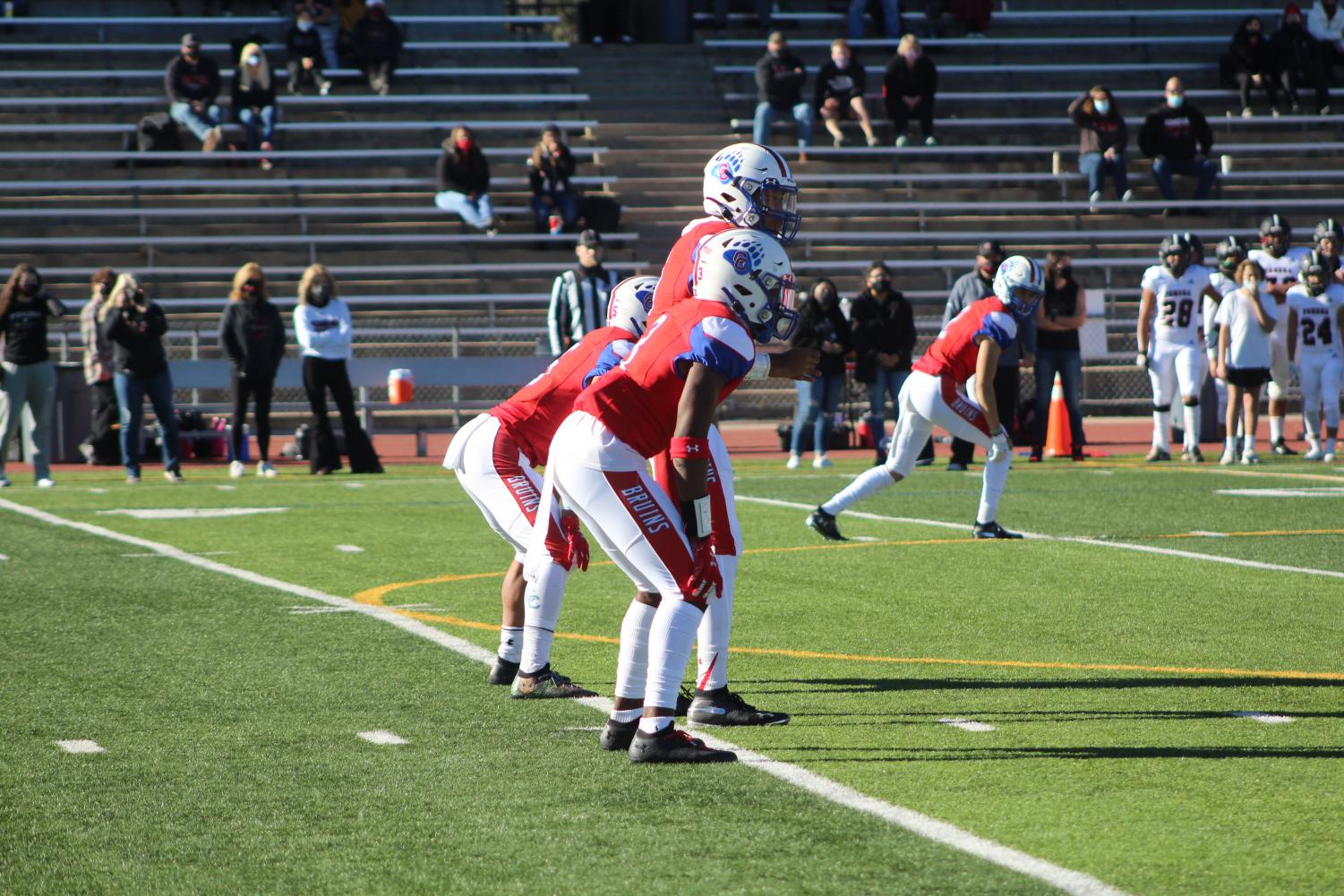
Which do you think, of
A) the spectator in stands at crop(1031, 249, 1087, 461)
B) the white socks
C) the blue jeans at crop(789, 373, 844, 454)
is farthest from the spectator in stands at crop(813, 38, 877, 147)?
the white socks

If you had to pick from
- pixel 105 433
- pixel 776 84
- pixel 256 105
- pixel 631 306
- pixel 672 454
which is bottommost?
pixel 105 433

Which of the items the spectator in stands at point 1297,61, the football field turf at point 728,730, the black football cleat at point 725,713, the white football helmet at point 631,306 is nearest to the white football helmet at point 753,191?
the white football helmet at point 631,306

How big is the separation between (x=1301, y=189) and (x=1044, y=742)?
80.5 feet

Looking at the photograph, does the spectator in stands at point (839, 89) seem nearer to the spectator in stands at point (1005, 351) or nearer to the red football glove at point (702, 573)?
the spectator in stands at point (1005, 351)

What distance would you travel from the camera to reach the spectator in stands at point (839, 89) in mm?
27953

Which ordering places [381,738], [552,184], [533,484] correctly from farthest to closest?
1. [552,184]
2. [533,484]
3. [381,738]

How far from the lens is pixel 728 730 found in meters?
6.20

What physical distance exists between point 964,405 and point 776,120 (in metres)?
16.5

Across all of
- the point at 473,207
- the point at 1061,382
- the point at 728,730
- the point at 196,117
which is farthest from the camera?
the point at 196,117

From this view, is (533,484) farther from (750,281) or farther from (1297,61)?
(1297,61)

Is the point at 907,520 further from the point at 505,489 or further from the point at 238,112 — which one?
the point at 238,112

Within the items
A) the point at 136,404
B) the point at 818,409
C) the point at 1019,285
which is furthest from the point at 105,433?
the point at 1019,285

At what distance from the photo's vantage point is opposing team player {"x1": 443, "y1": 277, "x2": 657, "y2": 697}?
6.78 meters

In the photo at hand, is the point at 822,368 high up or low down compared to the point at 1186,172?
down
